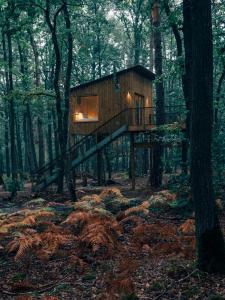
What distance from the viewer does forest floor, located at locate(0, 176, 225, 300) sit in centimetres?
656

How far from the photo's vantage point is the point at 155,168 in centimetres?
2136

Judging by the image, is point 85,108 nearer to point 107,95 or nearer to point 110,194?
point 107,95

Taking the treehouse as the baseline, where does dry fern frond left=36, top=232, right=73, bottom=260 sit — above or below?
below

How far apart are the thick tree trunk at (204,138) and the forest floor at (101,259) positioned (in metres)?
0.54

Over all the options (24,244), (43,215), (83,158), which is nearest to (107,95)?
(83,158)

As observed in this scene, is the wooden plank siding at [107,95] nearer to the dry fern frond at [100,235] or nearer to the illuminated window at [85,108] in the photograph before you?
the illuminated window at [85,108]

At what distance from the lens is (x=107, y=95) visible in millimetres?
26188

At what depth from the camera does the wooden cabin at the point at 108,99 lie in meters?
25.6

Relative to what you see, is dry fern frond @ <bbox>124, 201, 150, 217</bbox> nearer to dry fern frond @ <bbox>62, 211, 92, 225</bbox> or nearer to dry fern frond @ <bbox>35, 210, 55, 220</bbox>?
dry fern frond @ <bbox>62, 211, 92, 225</bbox>

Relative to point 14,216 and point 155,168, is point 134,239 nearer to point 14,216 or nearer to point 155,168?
point 14,216

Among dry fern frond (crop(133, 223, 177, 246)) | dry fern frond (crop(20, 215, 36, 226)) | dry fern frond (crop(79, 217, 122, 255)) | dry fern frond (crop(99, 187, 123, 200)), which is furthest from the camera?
dry fern frond (crop(99, 187, 123, 200))

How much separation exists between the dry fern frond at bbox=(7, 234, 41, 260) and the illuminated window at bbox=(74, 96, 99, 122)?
17.9 metres

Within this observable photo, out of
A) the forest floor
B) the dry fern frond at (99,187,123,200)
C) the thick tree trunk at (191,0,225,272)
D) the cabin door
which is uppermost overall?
the cabin door

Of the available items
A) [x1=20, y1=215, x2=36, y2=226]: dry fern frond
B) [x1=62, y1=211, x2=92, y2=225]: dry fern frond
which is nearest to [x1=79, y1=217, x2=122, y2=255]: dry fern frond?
[x1=62, y1=211, x2=92, y2=225]: dry fern frond
